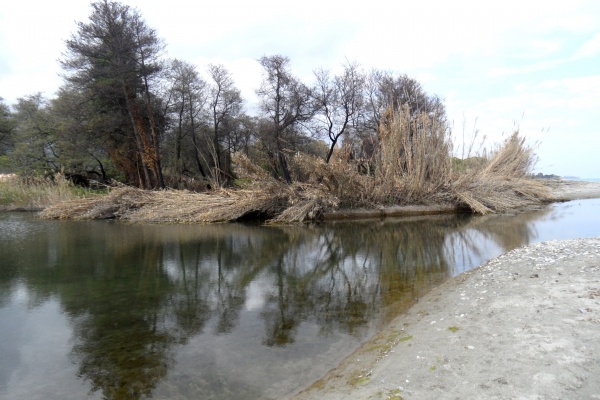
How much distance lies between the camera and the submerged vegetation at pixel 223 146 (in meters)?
16.2

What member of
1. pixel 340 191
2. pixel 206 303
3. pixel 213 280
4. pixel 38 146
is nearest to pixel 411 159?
pixel 340 191

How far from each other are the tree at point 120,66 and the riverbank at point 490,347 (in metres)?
→ 22.6

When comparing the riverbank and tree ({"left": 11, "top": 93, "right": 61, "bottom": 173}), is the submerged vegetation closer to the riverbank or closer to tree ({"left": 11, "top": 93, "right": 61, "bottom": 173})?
tree ({"left": 11, "top": 93, "right": 61, "bottom": 173})

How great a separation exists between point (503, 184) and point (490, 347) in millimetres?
16881

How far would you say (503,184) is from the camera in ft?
60.6

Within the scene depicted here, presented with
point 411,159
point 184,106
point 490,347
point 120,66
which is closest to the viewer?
point 490,347

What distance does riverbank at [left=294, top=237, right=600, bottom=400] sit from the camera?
2.95m

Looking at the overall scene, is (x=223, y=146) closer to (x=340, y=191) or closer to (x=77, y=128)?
(x=77, y=128)

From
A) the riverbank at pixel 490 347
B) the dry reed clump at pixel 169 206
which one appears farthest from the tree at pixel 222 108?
the riverbank at pixel 490 347

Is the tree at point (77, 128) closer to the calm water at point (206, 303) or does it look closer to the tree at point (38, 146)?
the tree at point (38, 146)

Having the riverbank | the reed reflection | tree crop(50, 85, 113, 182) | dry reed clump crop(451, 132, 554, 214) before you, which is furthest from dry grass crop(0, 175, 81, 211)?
the riverbank

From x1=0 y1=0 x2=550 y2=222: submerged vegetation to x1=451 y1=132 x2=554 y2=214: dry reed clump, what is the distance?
2.8 inches

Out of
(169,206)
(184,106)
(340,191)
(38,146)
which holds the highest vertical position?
(184,106)

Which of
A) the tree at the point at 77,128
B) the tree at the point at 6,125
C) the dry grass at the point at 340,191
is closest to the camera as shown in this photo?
the dry grass at the point at 340,191
